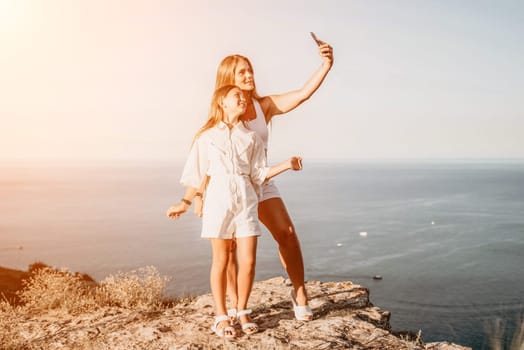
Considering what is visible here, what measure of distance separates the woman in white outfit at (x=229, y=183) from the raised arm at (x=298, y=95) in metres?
0.62

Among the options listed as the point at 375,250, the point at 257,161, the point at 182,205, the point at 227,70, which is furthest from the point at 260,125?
the point at 375,250

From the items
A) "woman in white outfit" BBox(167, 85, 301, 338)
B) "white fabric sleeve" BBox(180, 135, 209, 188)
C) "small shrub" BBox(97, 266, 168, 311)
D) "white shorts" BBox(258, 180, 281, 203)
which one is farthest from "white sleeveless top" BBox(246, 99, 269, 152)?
"small shrub" BBox(97, 266, 168, 311)

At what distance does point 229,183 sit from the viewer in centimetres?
429

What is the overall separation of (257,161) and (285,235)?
2.99ft

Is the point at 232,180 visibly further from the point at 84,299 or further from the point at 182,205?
the point at 84,299

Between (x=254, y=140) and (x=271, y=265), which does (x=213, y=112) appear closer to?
(x=254, y=140)

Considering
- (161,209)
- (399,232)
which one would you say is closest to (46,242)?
(161,209)

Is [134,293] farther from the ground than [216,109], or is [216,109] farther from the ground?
[216,109]

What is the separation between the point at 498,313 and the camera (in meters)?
64.6

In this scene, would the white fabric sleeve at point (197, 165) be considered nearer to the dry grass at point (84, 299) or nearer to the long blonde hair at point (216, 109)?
the long blonde hair at point (216, 109)

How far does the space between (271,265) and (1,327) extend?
3114 inches

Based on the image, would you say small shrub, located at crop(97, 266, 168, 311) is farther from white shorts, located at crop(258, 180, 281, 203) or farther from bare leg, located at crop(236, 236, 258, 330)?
white shorts, located at crop(258, 180, 281, 203)

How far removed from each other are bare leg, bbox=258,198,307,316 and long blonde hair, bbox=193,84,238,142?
3.13 ft

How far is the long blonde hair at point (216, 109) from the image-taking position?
4.38m
